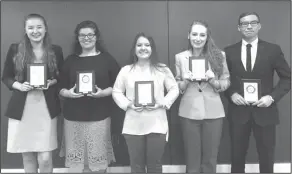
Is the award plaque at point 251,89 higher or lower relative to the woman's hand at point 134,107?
higher

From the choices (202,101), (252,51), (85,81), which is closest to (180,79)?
(202,101)

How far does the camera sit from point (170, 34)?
3584mm

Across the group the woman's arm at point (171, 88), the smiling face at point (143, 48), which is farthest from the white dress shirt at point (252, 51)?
the smiling face at point (143, 48)

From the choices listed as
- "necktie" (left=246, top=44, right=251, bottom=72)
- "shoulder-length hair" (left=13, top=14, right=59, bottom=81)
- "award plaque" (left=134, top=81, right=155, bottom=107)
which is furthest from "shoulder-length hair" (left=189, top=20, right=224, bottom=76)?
"shoulder-length hair" (left=13, top=14, right=59, bottom=81)

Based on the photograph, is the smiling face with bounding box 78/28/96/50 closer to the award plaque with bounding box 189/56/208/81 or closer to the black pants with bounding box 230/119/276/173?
the award plaque with bounding box 189/56/208/81

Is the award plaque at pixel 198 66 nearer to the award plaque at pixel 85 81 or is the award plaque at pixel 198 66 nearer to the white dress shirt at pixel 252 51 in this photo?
the white dress shirt at pixel 252 51

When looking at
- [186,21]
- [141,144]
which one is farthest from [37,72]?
[186,21]

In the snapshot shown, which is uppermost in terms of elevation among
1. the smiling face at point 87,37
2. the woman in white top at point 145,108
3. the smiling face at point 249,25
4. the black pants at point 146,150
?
the smiling face at point 249,25

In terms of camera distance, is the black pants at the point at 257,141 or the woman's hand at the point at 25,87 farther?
the black pants at the point at 257,141

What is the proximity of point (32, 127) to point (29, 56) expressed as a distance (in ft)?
2.36

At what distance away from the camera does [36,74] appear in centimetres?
264

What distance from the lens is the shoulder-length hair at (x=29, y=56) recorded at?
271 cm

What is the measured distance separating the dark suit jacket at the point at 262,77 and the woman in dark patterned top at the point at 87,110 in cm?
135

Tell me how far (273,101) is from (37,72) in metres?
2.41
